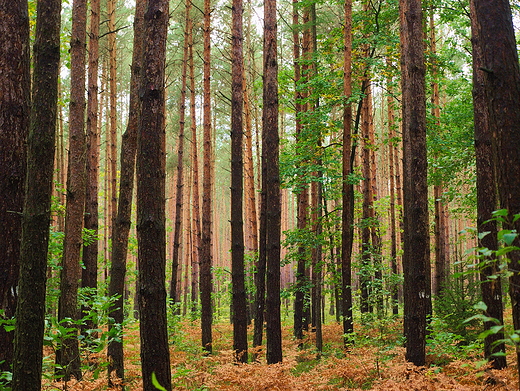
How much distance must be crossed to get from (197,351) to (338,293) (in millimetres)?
5371

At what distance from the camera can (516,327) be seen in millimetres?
3113

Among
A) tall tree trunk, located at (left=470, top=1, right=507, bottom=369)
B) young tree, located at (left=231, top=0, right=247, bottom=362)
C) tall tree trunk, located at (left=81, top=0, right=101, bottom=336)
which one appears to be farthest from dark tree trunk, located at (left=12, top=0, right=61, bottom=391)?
tall tree trunk, located at (left=81, top=0, right=101, bottom=336)

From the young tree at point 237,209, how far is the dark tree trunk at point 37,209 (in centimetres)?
625

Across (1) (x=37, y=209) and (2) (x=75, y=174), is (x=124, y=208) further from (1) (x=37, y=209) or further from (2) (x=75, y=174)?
(1) (x=37, y=209)

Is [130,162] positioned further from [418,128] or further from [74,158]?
[418,128]

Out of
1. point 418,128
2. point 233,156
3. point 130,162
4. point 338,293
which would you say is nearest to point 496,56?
point 418,128

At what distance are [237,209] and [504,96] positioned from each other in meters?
7.39

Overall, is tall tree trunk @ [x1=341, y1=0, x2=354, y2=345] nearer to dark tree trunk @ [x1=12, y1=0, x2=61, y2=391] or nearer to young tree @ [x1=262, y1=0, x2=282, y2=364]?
young tree @ [x1=262, y1=0, x2=282, y2=364]

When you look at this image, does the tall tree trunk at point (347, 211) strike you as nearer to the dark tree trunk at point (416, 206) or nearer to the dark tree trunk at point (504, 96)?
the dark tree trunk at point (416, 206)

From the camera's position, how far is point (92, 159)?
509 inches

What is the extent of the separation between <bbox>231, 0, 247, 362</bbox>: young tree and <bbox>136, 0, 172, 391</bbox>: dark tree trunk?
5.38 meters

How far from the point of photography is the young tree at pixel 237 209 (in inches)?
391

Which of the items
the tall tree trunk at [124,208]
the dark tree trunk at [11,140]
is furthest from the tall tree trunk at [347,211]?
the dark tree trunk at [11,140]

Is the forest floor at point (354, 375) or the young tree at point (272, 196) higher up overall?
the young tree at point (272, 196)
